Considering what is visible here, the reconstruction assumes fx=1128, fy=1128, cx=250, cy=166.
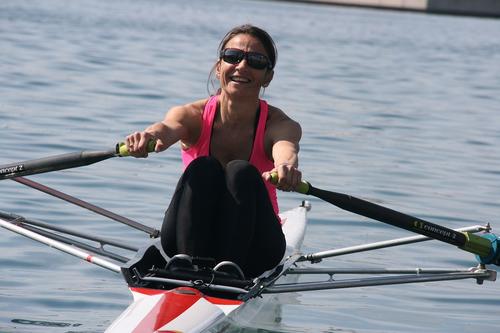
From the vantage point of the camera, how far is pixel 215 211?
6.52 meters

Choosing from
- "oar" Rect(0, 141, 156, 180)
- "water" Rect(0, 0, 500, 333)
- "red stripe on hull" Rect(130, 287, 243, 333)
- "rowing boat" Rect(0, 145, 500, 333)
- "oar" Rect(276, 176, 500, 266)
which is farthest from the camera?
"water" Rect(0, 0, 500, 333)

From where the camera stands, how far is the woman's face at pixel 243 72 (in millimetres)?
6965

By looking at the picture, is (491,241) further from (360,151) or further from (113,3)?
(113,3)

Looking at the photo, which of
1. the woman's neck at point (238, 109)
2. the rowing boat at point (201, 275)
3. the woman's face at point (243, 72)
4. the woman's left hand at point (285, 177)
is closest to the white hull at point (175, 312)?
the rowing boat at point (201, 275)

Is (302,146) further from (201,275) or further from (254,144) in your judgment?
(201,275)

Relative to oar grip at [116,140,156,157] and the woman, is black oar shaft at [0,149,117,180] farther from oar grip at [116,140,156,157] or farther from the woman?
the woman

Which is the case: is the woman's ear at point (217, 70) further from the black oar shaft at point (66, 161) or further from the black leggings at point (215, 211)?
the black oar shaft at point (66, 161)

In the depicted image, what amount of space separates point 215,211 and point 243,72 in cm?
96

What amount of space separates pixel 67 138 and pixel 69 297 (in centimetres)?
694

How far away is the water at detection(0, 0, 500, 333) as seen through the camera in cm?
787

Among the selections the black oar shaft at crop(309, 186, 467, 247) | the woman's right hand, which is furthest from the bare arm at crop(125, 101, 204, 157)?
the black oar shaft at crop(309, 186, 467, 247)

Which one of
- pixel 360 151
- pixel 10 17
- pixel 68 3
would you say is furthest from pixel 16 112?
pixel 68 3

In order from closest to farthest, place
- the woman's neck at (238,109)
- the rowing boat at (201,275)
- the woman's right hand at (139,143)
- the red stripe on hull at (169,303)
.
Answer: the red stripe on hull at (169,303), the rowing boat at (201,275), the woman's right hand at (139,143), the woman's neck at (238,109)

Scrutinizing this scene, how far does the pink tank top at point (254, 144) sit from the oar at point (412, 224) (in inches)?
24.9
